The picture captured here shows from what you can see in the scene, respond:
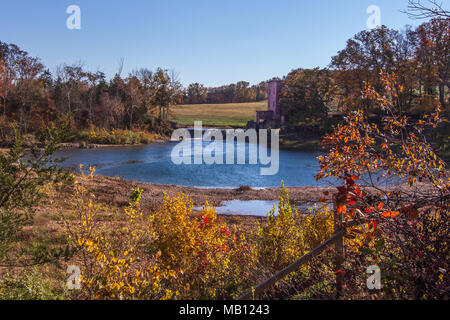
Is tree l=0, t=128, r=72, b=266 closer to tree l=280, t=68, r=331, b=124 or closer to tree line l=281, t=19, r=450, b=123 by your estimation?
tree line l=281, t=19, r=450, b=123

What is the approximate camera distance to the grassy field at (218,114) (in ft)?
227

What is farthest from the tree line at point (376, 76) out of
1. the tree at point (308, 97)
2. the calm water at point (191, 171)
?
the calm water at point (191, 171)

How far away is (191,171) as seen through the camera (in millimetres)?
24297

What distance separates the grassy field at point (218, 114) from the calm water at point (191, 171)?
35.4 metres

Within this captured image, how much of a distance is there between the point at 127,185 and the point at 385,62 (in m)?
30.6

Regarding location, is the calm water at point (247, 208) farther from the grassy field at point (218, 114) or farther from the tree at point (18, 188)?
the grassy field at point (218, 114)

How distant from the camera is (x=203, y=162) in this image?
92.7 ft

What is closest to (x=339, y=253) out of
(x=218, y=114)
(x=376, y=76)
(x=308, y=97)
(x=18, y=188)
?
(x=18, y=188)

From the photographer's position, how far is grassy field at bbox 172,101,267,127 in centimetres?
6916

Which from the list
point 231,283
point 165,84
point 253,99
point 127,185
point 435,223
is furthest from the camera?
point 253,99

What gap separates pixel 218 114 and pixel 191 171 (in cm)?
5741

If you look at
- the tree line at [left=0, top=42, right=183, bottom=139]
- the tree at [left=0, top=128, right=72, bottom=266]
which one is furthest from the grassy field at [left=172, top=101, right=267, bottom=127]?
the tree at [left=0, top=128, right=72, bottom=266]

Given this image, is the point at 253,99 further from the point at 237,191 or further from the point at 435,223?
the point at 435,223

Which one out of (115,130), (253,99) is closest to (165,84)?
(115,130)
